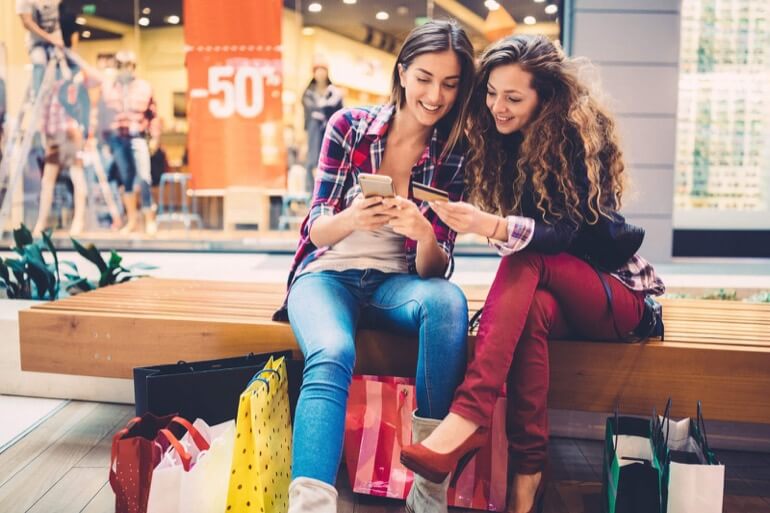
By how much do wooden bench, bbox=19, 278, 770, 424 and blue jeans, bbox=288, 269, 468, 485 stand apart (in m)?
0.14

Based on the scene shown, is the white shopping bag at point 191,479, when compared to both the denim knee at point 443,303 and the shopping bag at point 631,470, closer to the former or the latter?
the denim knee at point 443,303

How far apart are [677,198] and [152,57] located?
5020 millimetres

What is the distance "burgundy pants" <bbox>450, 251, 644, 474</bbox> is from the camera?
5.90ft

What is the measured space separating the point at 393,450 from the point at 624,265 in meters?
0.88

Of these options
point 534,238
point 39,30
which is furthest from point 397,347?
point 39,30

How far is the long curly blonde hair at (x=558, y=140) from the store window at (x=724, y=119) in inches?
186

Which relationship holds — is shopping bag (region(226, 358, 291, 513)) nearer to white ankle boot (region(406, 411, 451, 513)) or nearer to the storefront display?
white ankle boot (region(406, 411, 451, 513))

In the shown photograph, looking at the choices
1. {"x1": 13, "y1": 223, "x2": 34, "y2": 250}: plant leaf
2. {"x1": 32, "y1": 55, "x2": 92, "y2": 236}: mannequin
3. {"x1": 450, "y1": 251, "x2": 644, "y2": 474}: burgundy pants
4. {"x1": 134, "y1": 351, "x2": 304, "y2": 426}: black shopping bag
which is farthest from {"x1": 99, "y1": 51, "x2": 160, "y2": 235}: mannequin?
{"x1": 450, "y1": 251, "x2": 644, "y2": 474}: burgundy pants

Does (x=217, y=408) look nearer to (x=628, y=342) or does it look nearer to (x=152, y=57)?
(x=628, y=342)

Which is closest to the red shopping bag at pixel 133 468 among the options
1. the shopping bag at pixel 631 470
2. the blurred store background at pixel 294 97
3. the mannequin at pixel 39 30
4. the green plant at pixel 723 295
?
the shopping bag at pixel 631 470

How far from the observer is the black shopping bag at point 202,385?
76.7 inches

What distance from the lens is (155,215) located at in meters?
6.75

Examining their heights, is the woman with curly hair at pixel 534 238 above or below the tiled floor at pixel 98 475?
above

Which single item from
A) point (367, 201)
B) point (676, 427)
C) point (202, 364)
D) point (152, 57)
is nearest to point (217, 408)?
point (202, 364)
